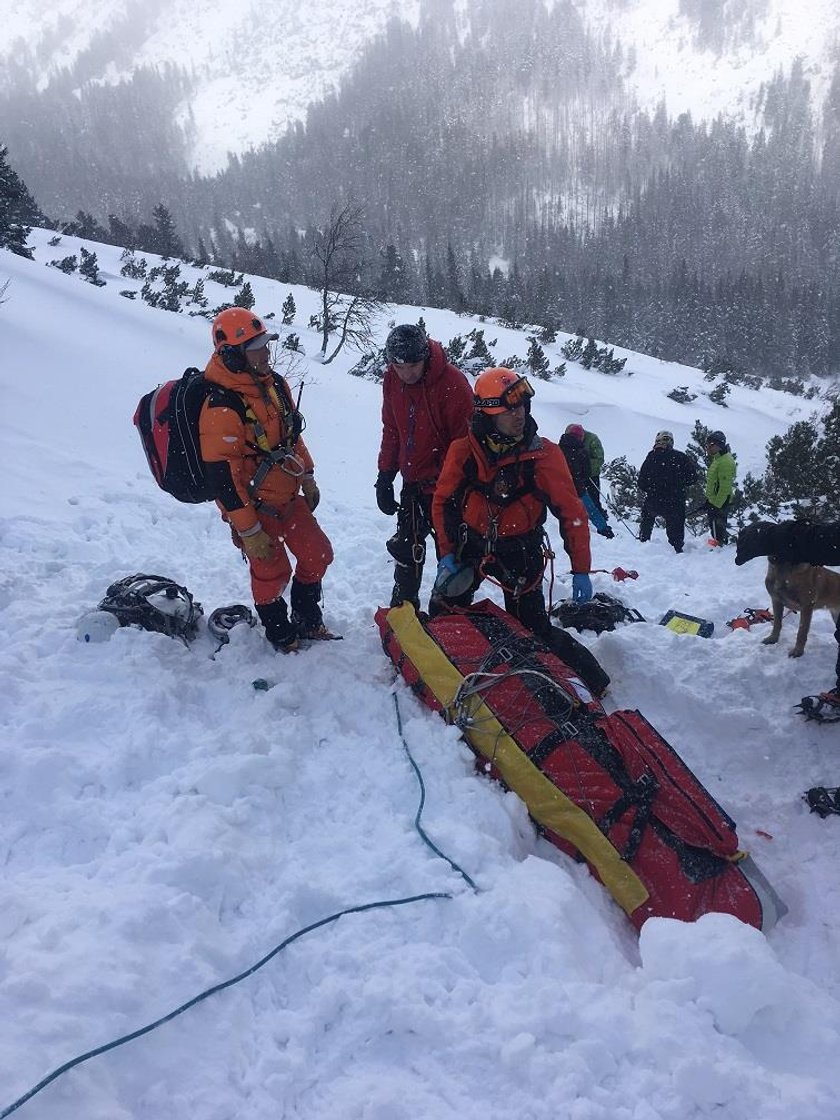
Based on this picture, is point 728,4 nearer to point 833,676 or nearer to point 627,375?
point 627,375

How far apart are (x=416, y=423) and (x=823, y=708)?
280 centimetres

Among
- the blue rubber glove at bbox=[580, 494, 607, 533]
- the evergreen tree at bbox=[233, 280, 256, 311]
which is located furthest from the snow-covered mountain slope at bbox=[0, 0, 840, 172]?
the blue rubber glove at bbox=[580, 494, 607, 533]

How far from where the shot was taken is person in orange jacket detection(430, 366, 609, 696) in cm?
331

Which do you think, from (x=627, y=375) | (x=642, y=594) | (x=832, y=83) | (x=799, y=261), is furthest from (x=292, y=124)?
(x=642, y=594)

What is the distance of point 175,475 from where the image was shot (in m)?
3.26

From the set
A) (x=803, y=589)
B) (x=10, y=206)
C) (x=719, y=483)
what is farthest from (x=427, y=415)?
(x=10, y=206)

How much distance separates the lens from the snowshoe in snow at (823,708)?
3367 mm

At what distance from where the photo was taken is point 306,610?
3988 mm

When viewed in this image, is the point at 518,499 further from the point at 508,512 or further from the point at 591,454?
the point at 591,454

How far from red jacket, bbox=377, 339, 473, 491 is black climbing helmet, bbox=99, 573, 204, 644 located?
161cm

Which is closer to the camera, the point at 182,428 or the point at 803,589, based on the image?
the point at 182,428

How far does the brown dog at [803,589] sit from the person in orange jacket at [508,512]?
1.33 meters

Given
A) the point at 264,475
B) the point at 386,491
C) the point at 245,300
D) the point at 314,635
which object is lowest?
the point at 245,300

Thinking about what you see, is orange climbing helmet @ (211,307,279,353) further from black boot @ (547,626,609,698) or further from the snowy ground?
black boot @ (547,626,609,698)
